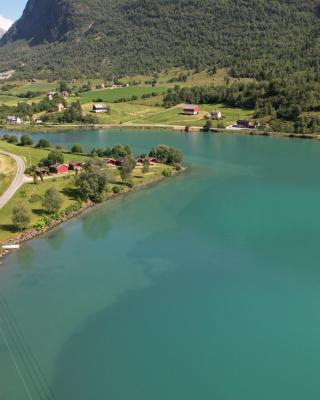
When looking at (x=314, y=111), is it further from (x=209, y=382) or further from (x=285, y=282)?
(x=209, y=382)

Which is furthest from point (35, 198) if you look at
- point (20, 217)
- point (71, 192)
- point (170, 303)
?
point (170, 303)

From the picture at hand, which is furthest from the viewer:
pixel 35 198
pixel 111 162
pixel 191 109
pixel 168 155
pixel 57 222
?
pixel 191 109

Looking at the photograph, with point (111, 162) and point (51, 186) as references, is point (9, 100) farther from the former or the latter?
point (51, 186)

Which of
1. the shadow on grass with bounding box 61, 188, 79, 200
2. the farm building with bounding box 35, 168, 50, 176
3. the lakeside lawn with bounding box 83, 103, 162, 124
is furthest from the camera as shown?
the lakeside lawn with bounding box 83, 103, 162, 124

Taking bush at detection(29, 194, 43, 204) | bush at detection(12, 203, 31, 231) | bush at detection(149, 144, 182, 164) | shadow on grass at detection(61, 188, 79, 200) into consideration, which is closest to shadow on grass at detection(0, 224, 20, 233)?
bush at detection(12, 203, 31, 231)

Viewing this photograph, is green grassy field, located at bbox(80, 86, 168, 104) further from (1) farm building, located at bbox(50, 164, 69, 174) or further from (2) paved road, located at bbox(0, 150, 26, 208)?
(1) farm building, located at bbox(50, 164, 69, 174)

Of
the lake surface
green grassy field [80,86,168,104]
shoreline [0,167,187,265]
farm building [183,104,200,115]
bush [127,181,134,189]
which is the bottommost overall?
the lake surface

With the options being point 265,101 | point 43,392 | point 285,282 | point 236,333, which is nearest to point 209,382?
point 236,333
